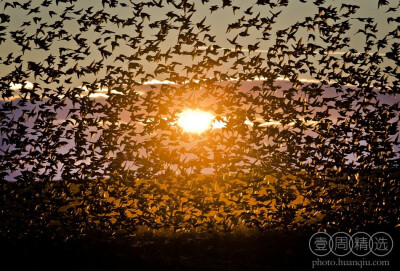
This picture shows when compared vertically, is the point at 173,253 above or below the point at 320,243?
below

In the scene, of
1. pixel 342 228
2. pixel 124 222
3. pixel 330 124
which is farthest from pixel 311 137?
pixel 124 222

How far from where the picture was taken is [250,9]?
10.3 m

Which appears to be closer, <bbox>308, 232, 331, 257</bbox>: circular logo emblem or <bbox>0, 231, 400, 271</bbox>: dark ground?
<bbox>0, 231, 400, 271</bbox>: dark ground

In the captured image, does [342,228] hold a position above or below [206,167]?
below

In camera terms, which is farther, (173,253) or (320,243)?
(320,243)

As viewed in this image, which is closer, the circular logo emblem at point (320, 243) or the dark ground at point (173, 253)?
the dark ground at point (173, 253)

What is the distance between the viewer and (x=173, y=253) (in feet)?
31.7

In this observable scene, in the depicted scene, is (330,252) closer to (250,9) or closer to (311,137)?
(311,137)

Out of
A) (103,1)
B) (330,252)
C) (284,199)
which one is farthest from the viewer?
(284,199)

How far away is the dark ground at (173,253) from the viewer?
28.7 feet

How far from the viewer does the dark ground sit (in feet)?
28.7

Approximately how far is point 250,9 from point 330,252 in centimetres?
588

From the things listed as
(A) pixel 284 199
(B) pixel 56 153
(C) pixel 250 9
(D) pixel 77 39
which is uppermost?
(C) pixel 250 9

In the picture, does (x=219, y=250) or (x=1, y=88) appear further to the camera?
(x=1, y=88)
